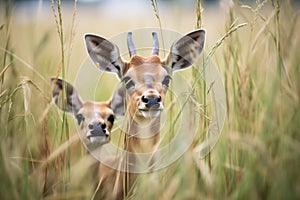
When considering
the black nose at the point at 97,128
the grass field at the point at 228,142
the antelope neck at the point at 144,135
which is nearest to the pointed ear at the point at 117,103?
the black nose at the point at 97,128

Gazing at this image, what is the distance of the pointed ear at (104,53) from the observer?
2.93 metres

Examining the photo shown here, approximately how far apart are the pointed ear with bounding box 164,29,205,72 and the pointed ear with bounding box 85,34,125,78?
28 cm

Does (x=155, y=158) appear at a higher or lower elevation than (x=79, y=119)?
lower

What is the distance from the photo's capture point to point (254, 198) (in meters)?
1.90

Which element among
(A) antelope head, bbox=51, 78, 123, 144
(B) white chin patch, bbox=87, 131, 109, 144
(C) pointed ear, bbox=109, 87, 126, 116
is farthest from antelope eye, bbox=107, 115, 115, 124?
(B) white chin patch, bbox=87, 131, 109, 144

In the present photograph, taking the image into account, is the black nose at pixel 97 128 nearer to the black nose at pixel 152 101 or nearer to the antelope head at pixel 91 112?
the antelope head at pixel 91 112

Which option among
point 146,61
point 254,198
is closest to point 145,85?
point 146,61

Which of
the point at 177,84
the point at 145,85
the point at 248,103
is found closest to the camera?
the point at 248,103

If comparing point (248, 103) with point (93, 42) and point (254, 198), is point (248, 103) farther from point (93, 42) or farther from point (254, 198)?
point (93, 42)

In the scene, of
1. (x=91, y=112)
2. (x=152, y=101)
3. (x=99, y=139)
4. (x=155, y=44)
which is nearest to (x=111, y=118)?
(x=91, y=112)

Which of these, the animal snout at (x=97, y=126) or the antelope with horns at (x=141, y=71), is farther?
the animal snout at (x=97, y=126)

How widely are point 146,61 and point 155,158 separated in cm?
65

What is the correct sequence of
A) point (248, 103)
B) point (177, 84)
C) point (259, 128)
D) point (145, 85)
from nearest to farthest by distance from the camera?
point (259, 128), point (248, 103), point (177, 84), point (145, 85)

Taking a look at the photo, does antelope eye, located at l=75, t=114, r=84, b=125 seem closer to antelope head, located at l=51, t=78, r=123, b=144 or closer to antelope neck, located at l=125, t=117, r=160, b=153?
antelope head, located at l=51, t=78, r=123, b=144
